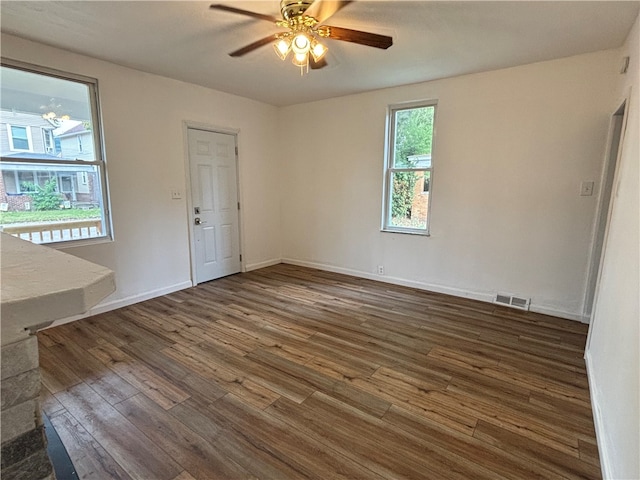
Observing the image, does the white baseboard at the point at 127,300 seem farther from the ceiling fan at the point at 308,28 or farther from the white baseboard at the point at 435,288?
the ceiling fan at the point at 308,28

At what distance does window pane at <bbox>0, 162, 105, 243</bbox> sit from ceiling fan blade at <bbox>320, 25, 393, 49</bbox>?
279 cm

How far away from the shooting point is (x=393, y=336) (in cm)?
297

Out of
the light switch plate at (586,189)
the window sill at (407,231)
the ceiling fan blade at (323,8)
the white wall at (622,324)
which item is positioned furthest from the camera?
the window sill at (407,231)

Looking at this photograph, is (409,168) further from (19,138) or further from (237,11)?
(19,138)

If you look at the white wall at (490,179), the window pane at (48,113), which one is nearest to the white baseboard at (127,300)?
the window pane at (48,113)

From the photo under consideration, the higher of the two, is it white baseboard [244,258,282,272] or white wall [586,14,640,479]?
white wall [586,14,640,479]

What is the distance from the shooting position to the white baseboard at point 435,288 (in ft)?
11.2

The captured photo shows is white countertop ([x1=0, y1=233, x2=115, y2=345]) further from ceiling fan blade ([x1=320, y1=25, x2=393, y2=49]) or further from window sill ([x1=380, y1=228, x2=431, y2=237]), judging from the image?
window sill ([x1=380, y1=228, x2=431, y2=237])

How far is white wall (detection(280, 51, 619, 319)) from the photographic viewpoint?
10.3 ft

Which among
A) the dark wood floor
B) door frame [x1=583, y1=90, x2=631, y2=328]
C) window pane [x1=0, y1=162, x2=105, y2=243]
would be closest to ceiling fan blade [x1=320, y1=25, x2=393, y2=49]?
door frame [x1=583, y1=90, x2=631, y2=328]

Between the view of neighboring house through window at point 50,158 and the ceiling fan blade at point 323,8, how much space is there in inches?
98.6

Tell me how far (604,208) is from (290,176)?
4030 mm

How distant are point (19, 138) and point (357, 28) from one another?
311 centimetres

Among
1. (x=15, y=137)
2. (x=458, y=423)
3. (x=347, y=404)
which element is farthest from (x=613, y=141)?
(x=15, y=137)
